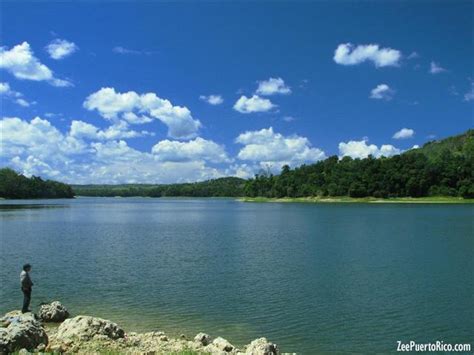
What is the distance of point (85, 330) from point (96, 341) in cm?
77

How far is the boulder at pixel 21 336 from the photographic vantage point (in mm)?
15117

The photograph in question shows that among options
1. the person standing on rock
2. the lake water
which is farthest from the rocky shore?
the person standing on rock

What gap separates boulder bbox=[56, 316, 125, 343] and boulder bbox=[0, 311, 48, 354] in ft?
3.09

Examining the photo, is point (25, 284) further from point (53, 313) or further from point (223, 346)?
point (223, 346)

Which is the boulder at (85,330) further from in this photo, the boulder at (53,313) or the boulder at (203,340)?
the boulder at (53,313)

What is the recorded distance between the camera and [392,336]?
19.8 metres

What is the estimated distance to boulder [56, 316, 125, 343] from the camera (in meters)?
17.3

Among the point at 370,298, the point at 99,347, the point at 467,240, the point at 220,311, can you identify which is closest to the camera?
the point at 99,347

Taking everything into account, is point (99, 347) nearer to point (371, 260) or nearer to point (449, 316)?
point (449, 316)

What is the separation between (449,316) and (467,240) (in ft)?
117

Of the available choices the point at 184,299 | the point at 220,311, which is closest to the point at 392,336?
the point at 220,311

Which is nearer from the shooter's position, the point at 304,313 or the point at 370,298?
the point at 304,313

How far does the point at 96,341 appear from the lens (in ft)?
56.0

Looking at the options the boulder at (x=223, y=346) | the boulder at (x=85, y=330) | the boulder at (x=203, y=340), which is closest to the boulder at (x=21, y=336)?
the boulder at (x=85, y=330)
